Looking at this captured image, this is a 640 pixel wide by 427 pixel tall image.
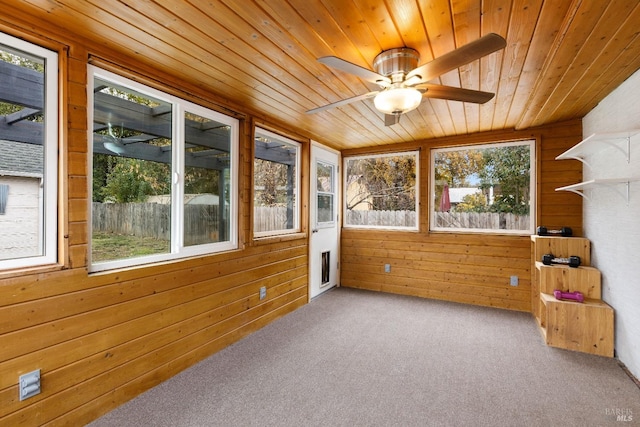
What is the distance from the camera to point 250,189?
3.07m

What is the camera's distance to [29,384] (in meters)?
1.58

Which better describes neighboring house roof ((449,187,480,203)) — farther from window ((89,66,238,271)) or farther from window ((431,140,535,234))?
window ((89,66,238,271))

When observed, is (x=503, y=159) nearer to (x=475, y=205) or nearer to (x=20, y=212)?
(x=475, y=205)

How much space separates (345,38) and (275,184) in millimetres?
2157

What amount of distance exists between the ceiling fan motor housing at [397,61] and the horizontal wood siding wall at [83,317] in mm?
1470

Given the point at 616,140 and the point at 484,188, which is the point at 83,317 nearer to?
the point at 616,140

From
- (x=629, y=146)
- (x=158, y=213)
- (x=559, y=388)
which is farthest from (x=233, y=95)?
(x=559, y=388)

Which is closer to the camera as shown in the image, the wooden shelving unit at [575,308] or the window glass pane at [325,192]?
the wooden shelving unit at [575,308]

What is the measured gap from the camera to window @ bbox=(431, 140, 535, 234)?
379 centimetres

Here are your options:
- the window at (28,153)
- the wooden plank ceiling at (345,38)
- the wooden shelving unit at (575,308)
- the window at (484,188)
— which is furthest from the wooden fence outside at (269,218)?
the wooden shelving unit at (575,308)

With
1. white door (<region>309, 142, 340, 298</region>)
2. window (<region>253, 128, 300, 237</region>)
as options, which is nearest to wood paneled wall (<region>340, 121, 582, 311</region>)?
white door (<region>309, 142, 340, 298</region>)

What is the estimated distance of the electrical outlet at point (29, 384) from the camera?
1558 mm

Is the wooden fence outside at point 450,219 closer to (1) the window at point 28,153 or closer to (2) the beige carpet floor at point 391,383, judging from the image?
(2) the beige carpet floor at point 391,383

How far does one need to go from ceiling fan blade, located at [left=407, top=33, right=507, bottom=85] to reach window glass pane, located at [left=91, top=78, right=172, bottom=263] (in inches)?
71.3
